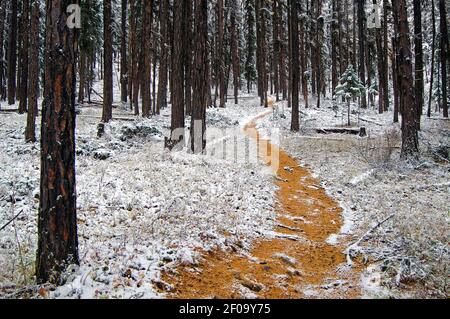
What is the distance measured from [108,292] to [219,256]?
7.97ft

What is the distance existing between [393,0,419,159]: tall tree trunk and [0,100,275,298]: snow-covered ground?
6061 mm

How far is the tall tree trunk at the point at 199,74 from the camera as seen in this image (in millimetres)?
13922

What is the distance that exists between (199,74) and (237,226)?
8.13 meters

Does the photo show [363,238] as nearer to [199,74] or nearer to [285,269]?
[285,269]

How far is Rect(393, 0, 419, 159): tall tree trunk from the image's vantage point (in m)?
13.8

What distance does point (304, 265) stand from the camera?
646 centimetres

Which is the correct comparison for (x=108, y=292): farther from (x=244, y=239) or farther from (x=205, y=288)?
(x=244, y=239)

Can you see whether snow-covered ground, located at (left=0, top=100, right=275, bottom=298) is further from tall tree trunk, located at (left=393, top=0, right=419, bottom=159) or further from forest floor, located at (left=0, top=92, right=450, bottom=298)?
tall tree trunk, located at (left=393, top=0, right=419, bottom=159)

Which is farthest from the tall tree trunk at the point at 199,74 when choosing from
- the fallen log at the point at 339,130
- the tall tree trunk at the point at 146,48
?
the fallen log at the point at 339,130

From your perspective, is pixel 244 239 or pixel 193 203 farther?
pixel 193 203

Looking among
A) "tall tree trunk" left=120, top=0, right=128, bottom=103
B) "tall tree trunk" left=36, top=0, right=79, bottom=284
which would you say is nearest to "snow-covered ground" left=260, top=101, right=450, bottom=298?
"tall tree trunk" left=36, top=0, right=79, bottom=284

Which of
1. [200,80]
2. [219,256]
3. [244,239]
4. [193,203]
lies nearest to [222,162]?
[200,80]

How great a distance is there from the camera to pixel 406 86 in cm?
1392

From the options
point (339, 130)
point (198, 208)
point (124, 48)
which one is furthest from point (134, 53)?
point (198, 208)
